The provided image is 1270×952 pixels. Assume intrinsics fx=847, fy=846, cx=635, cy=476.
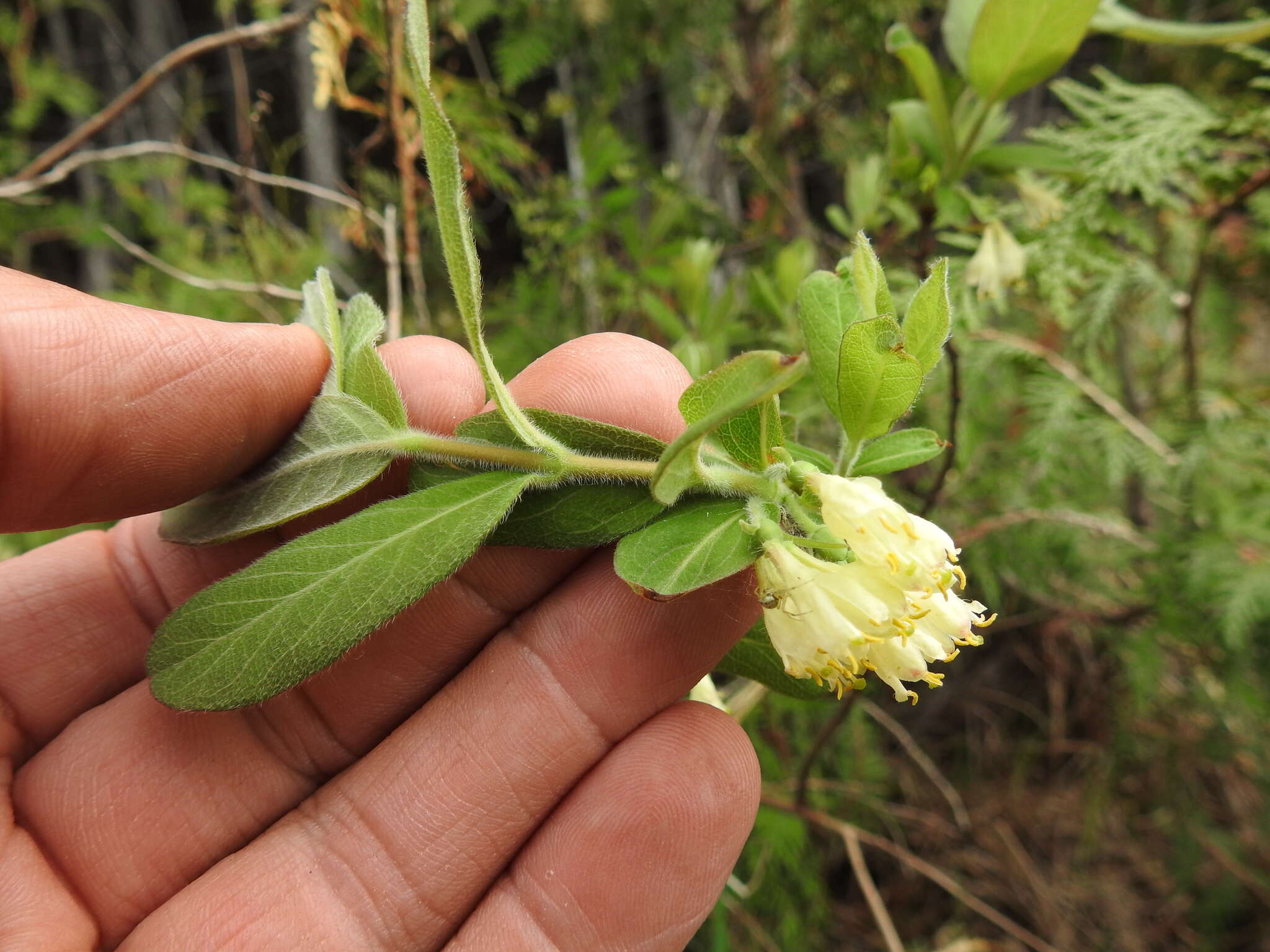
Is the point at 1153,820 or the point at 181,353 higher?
the point at 181,353

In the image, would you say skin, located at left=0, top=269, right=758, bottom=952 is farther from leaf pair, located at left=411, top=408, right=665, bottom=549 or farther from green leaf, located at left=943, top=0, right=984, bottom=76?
green leaf, located at left=943, top=0, right=984, bottom=76

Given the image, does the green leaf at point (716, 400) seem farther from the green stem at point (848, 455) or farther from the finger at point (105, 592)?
the finger at point (105, 592)

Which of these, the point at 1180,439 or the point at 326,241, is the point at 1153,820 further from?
the point at 326,241

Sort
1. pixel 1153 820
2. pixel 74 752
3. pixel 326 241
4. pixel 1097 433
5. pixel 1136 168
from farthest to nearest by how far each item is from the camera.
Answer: pixel 326 241 < pixel 1153 820 < pixel 1097 433 < pixel 1136 168 < pixel 74 752

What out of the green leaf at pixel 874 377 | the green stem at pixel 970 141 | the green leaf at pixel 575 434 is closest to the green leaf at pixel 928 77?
the green stem at pixel 970 141

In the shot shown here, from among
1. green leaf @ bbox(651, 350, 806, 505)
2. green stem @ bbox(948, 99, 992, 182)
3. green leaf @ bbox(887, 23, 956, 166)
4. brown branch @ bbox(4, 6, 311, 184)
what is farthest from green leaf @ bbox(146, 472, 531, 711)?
brown branch @ bbox(4, 6, 311, 184)

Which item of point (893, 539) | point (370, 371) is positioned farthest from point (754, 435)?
point (370, 371)

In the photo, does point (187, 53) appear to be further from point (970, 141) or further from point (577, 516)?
point (970, 141)

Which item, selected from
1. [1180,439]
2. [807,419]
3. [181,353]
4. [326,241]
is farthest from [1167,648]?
[326,241]
